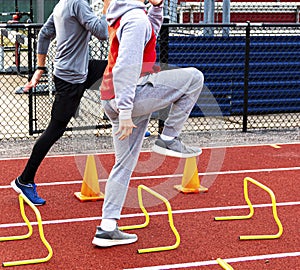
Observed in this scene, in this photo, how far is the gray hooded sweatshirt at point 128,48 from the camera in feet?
14.1

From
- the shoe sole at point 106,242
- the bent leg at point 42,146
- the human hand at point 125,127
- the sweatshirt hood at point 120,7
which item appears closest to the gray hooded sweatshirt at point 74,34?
the bent leg at point 42,146

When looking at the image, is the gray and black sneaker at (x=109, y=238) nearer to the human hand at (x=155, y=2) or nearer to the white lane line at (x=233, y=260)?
the white lane line at (x=233, y=260)

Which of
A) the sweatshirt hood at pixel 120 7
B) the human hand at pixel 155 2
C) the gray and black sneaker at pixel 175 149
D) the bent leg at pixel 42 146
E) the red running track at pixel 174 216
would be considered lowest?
the red running track at pixel 174 216

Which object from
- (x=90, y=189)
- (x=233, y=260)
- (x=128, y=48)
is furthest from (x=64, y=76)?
(x=233, y=260)

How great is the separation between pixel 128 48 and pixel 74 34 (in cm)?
176

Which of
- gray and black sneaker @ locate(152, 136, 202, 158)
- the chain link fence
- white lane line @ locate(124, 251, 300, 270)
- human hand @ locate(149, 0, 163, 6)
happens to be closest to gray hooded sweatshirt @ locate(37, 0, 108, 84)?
human hand @ locate(149, 0, 163, 6)

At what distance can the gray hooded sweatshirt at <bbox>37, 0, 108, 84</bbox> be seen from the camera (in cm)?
579

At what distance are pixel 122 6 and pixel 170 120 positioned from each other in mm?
923

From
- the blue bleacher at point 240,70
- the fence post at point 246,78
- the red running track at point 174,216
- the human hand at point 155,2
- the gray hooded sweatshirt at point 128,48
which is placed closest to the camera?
the gray hooded sweatshirt at point 128,48

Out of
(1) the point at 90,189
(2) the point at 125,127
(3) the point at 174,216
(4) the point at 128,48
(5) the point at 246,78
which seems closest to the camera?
(4) the point at 128,48

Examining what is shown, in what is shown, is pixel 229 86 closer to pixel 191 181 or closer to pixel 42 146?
pixel 191 181

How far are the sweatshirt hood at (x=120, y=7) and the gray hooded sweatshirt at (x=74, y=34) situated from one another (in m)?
1.27

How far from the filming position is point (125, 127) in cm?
442

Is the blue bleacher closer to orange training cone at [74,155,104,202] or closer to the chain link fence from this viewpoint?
the chain link fence
